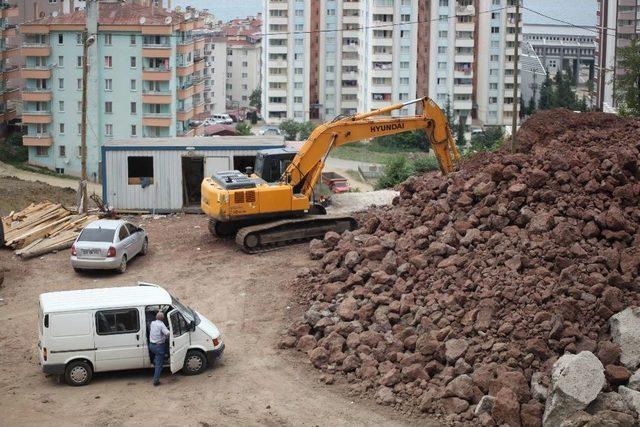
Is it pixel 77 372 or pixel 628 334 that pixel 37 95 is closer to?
pixel 77 372

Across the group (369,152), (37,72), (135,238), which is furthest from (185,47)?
(135,238)

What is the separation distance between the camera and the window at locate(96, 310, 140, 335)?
18203mm

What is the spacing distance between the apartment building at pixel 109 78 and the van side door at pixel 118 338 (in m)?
50.3

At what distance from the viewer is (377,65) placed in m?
95.3

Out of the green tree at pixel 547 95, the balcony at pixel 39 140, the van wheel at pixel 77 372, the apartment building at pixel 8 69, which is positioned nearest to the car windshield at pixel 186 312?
the van wheel at pixel 77 372

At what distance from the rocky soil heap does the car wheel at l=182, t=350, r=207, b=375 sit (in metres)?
1.87

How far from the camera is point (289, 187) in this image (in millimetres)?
26719

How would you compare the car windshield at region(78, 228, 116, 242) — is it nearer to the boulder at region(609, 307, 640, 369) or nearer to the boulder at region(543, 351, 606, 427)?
the boulder at region(609, 307, 640, 369)

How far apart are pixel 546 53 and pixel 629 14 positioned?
211 ft

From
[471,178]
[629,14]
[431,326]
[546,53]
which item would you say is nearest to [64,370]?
[431,326]

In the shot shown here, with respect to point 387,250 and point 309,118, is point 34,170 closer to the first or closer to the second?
point 309,118

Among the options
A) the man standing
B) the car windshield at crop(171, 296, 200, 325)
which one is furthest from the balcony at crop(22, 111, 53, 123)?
the man standing

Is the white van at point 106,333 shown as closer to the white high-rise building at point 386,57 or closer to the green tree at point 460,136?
A: the green tree at point 460,136

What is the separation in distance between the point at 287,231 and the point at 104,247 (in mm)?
4183
